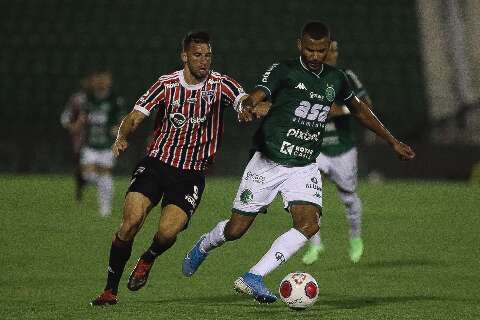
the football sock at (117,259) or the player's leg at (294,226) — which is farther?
the football sock at (117,259)

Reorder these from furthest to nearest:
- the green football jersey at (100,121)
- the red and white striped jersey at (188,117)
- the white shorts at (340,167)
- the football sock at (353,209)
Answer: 1. the green football jersey at (100,121)
2. the football sock at (353,209)
3. the white shorts at (340,167)
4. the red and white striped jersey at (188,117)

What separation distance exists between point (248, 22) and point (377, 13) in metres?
3.80

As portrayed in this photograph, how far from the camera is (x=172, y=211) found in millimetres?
8141

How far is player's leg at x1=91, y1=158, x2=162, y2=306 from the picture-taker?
7918 mm

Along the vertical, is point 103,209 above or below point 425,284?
below

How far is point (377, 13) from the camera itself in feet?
107

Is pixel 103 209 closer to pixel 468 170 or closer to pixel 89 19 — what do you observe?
pixel 468 170

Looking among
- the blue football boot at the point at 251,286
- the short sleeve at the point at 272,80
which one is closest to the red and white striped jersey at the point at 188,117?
the short sleeve at the point at 272,80

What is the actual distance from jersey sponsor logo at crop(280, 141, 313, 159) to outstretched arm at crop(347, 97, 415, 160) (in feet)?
1.56

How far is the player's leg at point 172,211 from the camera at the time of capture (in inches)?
320

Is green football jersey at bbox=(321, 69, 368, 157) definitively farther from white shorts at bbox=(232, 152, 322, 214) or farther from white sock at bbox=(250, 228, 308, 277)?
white sock at bbox=(250, 228, 308, 277)

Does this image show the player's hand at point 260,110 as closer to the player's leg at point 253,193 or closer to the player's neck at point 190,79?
the player's neck at point 190,79

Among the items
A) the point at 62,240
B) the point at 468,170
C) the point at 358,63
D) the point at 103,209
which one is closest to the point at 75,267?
the point at 62,240

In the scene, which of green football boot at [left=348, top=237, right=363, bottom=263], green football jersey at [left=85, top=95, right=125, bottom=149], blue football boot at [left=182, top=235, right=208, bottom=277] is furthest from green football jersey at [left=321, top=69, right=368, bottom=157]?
green football jersey at [left=85, top=95, right=125, bottom=149]
